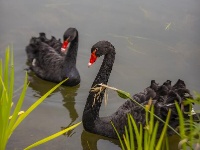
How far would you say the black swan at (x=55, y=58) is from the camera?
3975 millimetres

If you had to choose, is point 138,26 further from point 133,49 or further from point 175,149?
point 175,149

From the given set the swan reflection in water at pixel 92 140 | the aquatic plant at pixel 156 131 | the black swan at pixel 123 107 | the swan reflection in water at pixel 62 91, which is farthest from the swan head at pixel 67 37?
the aquatic plant at pixel 156 131

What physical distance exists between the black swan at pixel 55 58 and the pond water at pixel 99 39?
9 centimetres

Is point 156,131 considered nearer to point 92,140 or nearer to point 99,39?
point 92,140

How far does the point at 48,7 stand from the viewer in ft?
17.0

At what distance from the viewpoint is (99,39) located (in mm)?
4734

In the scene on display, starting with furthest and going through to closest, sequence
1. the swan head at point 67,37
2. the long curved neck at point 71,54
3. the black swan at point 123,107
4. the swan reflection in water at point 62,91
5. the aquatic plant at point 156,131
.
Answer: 1. the long curved neck at point 71,54
2. the swan head at point 67,37
3. the swan reflection in water at point 62,91
4. the black swan at point 123,107
5. the aquatic plant at point 156,131

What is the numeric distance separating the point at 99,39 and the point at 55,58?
→ 2.32 ft

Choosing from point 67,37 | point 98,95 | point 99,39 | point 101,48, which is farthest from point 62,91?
point 99,39

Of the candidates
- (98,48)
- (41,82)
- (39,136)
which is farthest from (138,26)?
(39,136)

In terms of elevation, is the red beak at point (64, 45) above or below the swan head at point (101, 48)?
below

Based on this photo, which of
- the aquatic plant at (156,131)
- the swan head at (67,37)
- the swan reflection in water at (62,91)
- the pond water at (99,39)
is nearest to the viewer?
the aquatic plant at (156,131)

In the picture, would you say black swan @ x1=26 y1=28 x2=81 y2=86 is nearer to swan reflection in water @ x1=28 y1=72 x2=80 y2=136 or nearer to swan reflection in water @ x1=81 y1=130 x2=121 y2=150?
swan reflection in water @ x1=28 y1=72 x2=80 y2=136

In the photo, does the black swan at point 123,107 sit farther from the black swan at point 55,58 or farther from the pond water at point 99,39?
the black swan at point 55,58
